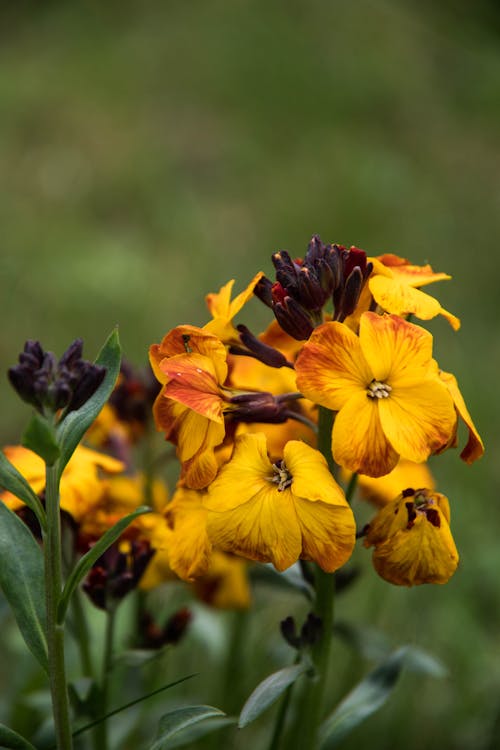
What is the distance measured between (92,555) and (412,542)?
1.31 ft

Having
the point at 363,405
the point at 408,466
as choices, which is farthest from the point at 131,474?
the point at 363,405

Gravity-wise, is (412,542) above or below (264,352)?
below

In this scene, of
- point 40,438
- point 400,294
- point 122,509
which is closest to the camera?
point 40,438

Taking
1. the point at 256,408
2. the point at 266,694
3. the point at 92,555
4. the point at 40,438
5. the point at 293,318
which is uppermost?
the point at 293,318

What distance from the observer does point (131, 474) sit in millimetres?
1911

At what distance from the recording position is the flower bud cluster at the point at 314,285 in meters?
1.24

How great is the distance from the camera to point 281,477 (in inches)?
46.9

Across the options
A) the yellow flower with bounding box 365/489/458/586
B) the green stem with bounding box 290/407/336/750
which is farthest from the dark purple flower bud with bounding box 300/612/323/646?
the yellow flower with bounding box 365/489/458/586

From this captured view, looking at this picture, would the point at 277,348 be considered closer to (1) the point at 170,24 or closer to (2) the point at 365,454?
(2) the point at 365,454

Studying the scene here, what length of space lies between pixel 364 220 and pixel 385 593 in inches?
96.5

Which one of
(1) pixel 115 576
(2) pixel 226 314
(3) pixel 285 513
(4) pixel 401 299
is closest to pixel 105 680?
(1) pixel 115 576

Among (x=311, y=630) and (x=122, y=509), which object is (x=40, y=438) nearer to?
(x=311, y=630)

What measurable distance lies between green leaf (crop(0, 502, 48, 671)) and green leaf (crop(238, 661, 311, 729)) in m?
0.28

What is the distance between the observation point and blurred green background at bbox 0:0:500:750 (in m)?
2.99
